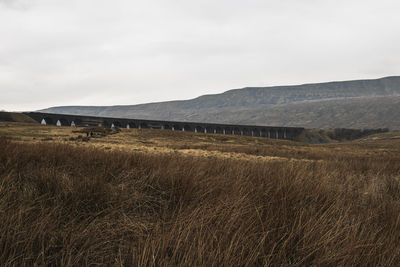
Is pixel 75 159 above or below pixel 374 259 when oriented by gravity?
above

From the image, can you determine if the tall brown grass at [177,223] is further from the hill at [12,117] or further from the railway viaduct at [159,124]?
the hill at [12,117]

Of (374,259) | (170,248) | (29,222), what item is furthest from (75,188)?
(374,259)

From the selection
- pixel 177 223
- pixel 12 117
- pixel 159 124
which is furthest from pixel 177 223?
pixel 159 124

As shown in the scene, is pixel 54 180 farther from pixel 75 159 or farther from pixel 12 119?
pixel 12 119

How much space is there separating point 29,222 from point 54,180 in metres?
1.29

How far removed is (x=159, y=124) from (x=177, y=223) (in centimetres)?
8494

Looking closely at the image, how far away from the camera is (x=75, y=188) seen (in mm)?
2756

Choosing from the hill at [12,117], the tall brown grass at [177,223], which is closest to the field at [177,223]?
the tall brown grass at [177,223]

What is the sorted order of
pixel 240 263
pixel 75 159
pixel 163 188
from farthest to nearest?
pixel 75 159 → pixel 163 188 → pixel 240 263

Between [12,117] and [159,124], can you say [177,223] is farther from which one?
[159,124]

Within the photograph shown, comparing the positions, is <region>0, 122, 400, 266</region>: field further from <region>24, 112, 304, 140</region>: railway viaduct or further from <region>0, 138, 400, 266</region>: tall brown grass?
<region>24, 112, 304, 140</region>: railway viaduct

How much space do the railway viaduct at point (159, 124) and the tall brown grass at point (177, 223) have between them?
62205 millimetres

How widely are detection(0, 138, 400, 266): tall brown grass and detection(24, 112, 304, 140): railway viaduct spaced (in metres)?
62.2

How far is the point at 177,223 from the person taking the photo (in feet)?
6.80
